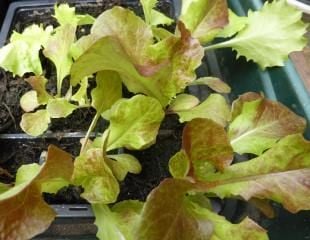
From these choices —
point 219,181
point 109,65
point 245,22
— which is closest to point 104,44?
point 109,65

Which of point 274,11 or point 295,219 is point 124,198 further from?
point 274,11

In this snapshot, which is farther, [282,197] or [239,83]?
[239,83]

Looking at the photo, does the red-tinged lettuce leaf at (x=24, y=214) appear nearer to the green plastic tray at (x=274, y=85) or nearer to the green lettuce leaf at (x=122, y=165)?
the green lettuce leaf at (x=122, y=165)

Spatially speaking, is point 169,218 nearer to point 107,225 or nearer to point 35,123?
point 107,225

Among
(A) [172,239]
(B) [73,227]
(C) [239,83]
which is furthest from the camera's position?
(C) [239,83]

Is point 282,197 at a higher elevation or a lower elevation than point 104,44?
lower

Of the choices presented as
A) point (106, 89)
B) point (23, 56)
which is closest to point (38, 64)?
point (23, 56)

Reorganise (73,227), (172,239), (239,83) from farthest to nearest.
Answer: (239,83), (73,227), (172,239)
